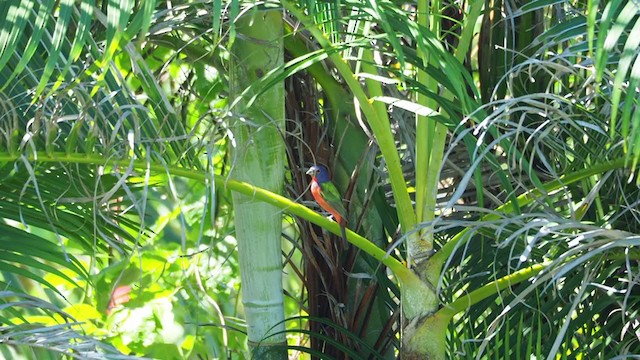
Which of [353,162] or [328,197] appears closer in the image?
[328,197]

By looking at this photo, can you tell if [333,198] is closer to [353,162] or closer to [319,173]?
[319,173]

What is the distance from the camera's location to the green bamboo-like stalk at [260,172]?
1.53 m

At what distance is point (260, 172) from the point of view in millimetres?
1544

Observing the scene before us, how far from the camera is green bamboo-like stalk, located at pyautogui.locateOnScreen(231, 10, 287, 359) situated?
153cm

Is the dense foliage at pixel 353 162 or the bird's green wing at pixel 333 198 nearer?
the dense foliage at pixel 353 162

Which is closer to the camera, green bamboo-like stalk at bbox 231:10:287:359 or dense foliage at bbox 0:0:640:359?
dense foliage at bbox 0:0:640:359

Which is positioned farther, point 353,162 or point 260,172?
A: point 353,162

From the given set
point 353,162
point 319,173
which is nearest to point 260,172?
point 319,173

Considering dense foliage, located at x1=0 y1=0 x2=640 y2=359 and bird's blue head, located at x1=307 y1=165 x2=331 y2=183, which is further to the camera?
bird's blue head, located at x1=307 y1=165 x2=331 y2=183

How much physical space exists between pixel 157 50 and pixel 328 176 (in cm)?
79

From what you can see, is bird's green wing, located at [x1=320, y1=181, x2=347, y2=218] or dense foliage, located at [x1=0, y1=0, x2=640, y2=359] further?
bird's green wing, located at [x1=320, y1=181, x2=347, y2=218]

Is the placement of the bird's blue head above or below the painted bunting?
above

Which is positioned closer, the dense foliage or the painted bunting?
the dense foliage

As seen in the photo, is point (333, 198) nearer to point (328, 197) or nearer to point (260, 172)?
point (328, 197)
